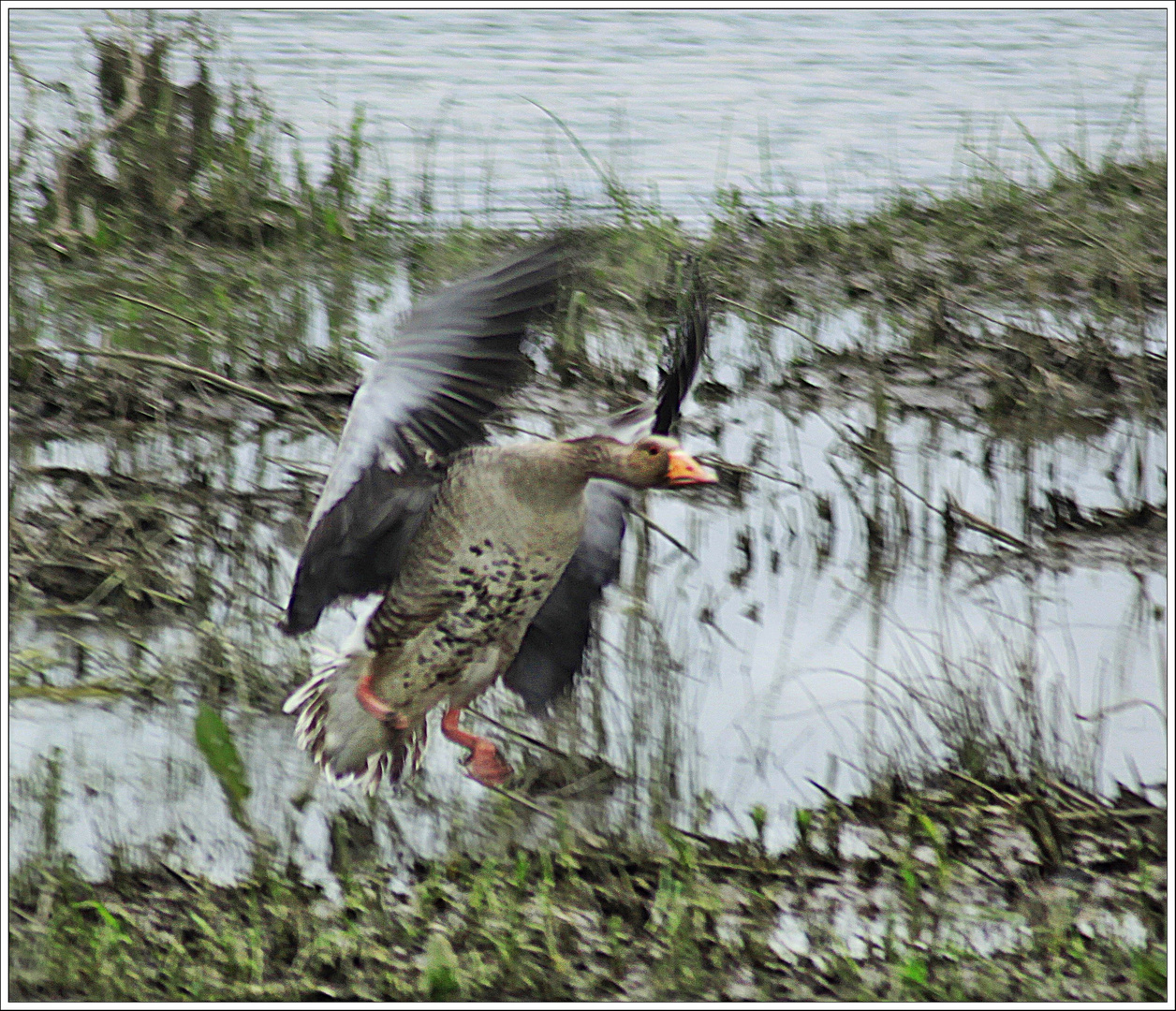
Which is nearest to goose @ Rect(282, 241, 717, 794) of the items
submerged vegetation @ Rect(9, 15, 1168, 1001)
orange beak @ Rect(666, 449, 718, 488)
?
orange beak @ Rect(666, 449, 718, 488)

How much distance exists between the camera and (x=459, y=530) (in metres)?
3.10

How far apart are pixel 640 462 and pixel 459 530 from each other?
15.9 inches

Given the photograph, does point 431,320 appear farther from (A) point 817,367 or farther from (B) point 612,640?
(A) point 817,367

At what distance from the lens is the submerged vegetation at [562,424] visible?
117 inches

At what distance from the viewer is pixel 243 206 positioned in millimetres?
6820

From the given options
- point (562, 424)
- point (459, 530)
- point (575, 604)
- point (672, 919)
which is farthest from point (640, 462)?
point (562, 424)

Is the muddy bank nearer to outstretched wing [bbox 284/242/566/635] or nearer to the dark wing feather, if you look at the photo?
the dark wing feather

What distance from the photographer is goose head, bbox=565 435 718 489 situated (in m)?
3.06

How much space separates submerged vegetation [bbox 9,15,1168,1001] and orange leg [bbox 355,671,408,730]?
0.77 feet

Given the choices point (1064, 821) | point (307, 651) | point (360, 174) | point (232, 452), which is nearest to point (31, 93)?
point (360, 174)

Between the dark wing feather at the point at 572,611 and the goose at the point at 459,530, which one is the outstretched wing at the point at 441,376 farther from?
the dark wing feather at the point at 572,611

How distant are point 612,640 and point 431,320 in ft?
4.51

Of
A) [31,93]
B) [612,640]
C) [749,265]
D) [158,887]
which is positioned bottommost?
[158,887]

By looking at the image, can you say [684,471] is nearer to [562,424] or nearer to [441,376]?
[441,376]
